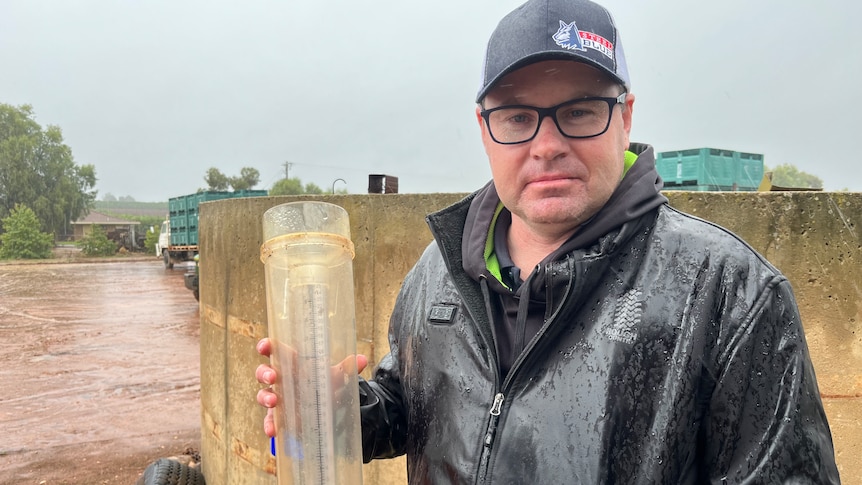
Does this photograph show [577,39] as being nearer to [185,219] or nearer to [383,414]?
[383,414]

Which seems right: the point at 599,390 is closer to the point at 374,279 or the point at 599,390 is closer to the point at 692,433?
the point at 692,433

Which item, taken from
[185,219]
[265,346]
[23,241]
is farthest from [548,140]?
[23,241]

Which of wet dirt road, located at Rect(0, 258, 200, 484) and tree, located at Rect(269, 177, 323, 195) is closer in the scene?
wet dirt road, located at Rect(0, 258, 200, 484)

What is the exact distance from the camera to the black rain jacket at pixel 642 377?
1.13m

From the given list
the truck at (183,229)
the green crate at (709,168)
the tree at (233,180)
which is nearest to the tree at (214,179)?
the tree at (233,180)

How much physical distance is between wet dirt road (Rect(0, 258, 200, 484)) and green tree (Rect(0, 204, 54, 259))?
27399 millimetres

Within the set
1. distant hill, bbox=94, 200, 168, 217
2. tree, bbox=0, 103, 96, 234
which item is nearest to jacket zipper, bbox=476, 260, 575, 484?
tree, bbox=0, 103, 96, 234

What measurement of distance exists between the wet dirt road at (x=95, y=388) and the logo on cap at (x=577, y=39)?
6.54m

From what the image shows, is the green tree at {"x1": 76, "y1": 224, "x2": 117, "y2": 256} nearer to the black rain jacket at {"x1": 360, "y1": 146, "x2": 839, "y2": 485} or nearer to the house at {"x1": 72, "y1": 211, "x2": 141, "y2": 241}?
the house at {"x1": 72, "y1": 211, "x2": 141, "y2": 241}

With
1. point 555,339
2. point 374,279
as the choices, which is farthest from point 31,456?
point 555,339

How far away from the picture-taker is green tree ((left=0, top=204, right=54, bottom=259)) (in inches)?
1564

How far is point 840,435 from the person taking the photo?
262 centimetres

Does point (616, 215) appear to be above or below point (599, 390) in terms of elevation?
above

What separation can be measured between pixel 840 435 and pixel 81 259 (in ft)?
144
